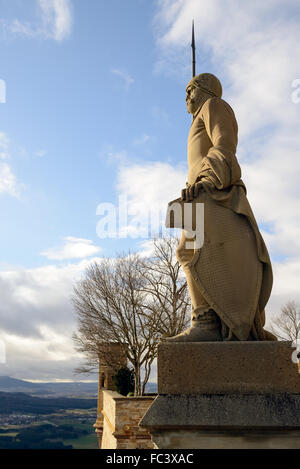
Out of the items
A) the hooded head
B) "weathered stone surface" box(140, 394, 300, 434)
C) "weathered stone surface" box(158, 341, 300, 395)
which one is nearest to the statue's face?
the hooded head

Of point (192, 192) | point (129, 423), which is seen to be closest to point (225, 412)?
point (192, 192)

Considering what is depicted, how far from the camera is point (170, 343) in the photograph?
363 cm

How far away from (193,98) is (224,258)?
194cm

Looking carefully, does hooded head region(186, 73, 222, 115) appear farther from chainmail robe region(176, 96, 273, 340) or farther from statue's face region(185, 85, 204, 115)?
chainmail robe region(176, 96, 273, 340)

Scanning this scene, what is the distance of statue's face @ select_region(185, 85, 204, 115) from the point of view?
486cm

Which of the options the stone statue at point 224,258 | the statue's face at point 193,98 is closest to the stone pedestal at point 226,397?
the stone statue at point 224,258

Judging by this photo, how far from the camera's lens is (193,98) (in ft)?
16.1

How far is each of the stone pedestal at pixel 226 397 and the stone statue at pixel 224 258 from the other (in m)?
0.22

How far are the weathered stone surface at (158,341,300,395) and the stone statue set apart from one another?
7.6 inches

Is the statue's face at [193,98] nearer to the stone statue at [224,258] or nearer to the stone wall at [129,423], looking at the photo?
the stone statue at [224,258]

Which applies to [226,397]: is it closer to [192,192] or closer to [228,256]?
[228,256]

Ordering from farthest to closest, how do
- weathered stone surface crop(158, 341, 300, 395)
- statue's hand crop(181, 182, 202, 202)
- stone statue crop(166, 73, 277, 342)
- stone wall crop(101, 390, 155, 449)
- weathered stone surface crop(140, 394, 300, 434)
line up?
stone wall crop(101, 390, 155, 449), statue's hand crop(181, 182, 202, 202), stone statue crop(166, 73, 277, 342), weathered stone surface crop(158, 341, 300, 395), weathered stone surface crop(140, 394, 300, 434)

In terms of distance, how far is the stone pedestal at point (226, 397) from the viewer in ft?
10.9
